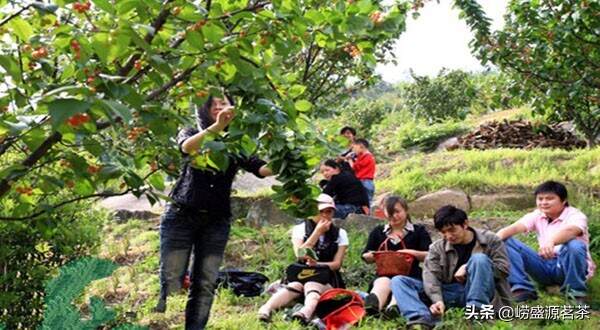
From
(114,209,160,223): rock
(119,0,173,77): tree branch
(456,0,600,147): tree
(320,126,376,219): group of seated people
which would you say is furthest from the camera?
(114,209,160,223): rock

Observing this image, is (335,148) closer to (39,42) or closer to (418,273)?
(39,42)

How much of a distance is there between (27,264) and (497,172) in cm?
758

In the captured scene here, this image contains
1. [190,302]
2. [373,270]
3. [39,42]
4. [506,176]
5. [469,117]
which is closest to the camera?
[39,42]

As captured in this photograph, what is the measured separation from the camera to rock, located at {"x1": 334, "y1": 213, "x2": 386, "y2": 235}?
7.59 m

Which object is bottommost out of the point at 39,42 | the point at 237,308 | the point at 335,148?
the point at 237,308

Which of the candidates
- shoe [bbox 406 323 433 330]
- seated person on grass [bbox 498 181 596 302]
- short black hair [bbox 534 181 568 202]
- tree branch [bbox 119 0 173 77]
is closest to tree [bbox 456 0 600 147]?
short black hair [bbox 534 181 568 202]

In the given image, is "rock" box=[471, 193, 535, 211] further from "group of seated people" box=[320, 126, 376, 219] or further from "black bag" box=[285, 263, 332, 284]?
"black bag" box=[285, 263, 332, 284]

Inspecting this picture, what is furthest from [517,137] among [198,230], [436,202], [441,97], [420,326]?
[198,230]

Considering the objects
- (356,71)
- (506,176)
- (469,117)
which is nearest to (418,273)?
(356,71)

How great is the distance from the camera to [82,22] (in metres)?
2.05

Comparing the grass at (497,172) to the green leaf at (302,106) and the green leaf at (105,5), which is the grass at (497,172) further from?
the green leaf at (105,5)

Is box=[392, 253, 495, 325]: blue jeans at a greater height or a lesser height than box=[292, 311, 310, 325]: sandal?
greater

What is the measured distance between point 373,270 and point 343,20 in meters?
4.71

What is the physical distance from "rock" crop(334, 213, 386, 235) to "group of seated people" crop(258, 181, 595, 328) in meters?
1.79
